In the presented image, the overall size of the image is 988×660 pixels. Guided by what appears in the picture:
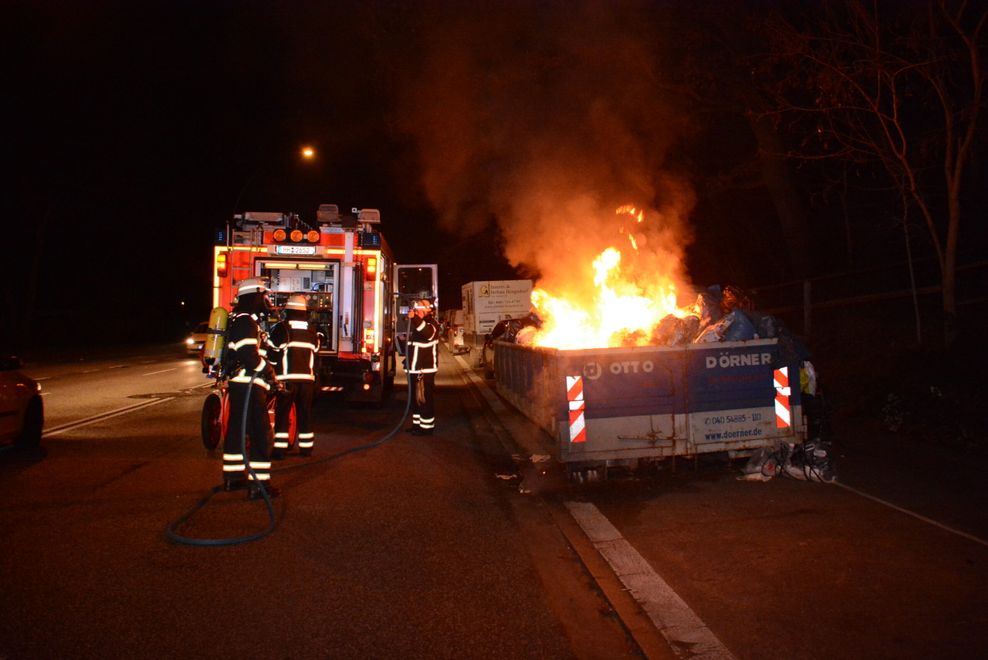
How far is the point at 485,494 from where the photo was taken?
271 inches

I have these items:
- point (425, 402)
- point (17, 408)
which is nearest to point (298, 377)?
point (425, 402)

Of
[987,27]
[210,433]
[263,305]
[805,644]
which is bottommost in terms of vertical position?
[805,644]

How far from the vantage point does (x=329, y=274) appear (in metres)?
12.1

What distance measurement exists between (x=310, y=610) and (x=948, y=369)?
9.31m

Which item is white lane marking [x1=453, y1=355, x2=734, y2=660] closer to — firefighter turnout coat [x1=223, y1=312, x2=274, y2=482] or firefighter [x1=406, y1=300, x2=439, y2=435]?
firefighter turnout coat [x1=223, y1=312, x2=274, y2=482]

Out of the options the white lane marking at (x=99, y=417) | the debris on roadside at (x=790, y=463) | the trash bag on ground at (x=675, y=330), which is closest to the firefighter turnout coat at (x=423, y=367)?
the trash bag on ground at (x=675, y=330)

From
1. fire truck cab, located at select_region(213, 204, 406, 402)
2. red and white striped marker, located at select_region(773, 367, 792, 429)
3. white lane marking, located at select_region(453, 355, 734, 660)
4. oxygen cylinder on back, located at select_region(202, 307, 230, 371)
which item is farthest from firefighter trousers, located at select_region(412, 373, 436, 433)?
red and white striped marker, located at select_region(773, 367, 792, 429)

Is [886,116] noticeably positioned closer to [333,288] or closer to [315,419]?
[333,288]

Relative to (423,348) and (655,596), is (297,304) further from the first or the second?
(655,596)

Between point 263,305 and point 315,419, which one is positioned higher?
point 263,305

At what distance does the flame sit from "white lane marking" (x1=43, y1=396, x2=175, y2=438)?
6718 millimetres

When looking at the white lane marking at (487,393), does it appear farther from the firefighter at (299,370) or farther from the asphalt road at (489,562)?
the asphalt road at (489,562)

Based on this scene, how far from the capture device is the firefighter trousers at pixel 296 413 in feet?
26.6

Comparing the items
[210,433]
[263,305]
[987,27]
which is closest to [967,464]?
[987,27]
